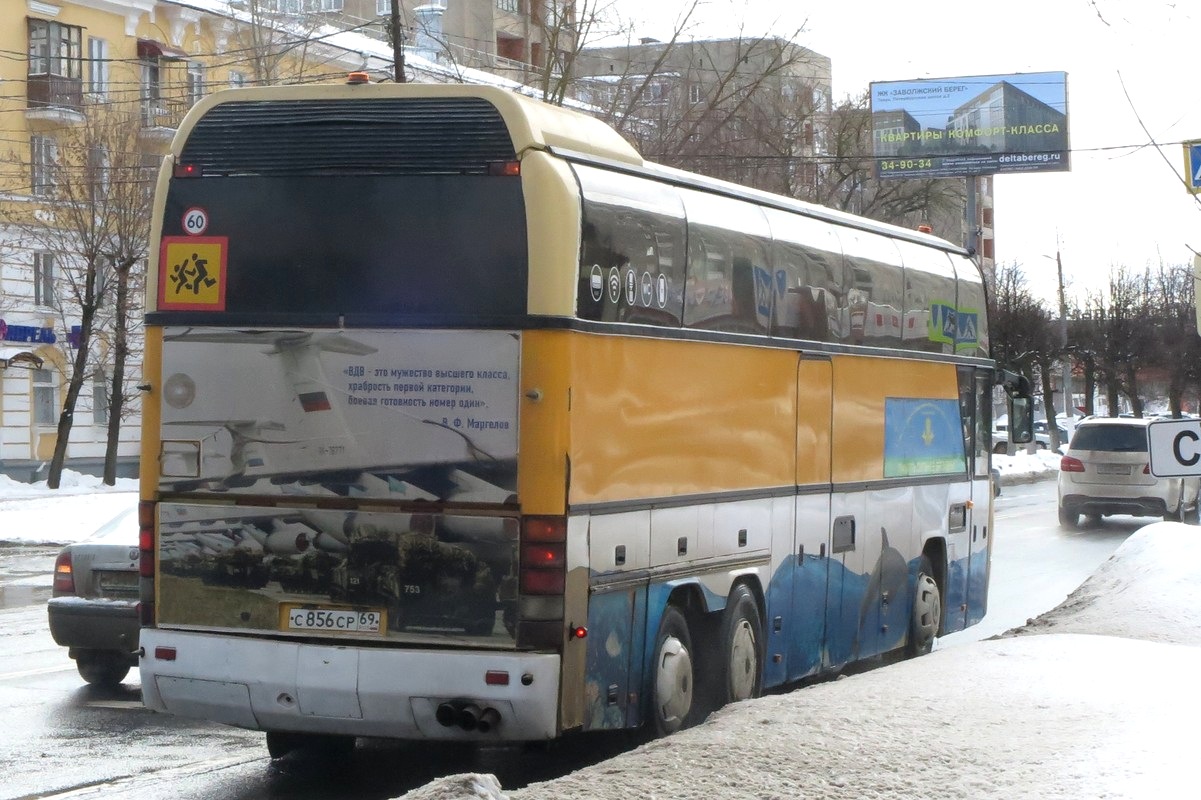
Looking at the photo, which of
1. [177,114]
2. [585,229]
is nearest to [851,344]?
[585,229]

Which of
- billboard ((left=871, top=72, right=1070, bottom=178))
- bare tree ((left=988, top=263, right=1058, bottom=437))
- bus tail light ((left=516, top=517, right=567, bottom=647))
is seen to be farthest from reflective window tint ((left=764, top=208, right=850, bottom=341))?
bare tree ((left=988, top=263, right=1058, bottom=437))

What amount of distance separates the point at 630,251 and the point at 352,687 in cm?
247

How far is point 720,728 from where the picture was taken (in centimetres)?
771

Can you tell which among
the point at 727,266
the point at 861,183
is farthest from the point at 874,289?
the point at 861,183

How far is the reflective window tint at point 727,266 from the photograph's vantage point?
893cm

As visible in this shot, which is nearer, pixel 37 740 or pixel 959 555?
pixel 37 740

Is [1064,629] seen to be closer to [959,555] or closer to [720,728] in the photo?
[959,555]

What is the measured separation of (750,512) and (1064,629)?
3.92 m

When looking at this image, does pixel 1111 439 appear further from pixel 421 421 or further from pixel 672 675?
pixel 421 421

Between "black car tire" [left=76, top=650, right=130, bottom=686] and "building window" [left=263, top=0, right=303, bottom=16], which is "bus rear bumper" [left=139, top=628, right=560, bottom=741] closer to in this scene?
"black car tire" [left=76, top=650, right=130, bottom=686]

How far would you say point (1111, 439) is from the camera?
29016 mm

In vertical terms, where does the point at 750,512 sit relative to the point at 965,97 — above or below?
below

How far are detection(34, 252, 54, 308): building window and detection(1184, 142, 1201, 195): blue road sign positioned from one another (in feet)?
108

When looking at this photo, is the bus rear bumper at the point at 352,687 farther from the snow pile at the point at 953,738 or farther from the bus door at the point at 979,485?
the bus door at the point at 979,485
